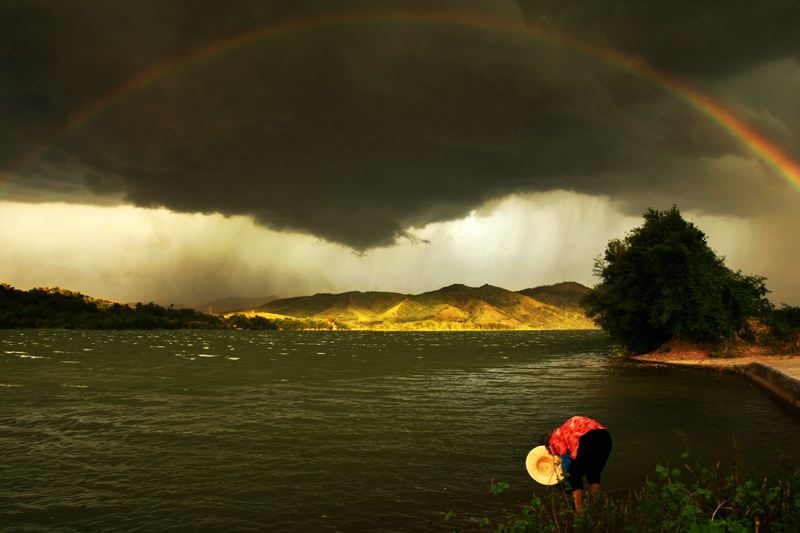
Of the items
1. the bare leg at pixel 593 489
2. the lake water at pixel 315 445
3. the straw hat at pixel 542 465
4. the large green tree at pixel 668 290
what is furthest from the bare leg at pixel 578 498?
the large green tree at pixel 668 290

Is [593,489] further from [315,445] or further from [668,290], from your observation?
[668,290]

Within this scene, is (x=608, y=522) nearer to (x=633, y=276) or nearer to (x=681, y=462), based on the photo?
(x=681, y=462)

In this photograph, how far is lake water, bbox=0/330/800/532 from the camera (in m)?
10.5

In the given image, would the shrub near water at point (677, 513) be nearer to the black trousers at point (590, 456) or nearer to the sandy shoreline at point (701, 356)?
the black trousers at point (590, 456)

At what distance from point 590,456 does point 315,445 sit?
1042 cm

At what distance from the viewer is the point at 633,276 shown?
55875mm

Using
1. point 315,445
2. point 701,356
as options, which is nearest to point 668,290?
point 701,356

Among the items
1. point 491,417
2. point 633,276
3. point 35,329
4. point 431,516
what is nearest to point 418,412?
point 491,417

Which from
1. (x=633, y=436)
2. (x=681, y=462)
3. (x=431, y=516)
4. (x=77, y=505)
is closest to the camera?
(x=431, y=516)

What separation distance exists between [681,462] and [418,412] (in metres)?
11.6

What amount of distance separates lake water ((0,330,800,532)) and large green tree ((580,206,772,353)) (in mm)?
18735

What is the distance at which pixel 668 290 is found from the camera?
49906mm

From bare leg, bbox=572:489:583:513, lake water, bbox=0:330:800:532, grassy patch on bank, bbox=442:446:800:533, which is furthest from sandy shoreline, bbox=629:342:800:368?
bare leg, bbox=572:489:583:513

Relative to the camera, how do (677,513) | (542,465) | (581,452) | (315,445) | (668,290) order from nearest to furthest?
1. (677,513)
2. (581,452)
3. (542,465)
4. (315,445)
5. (668,290)
